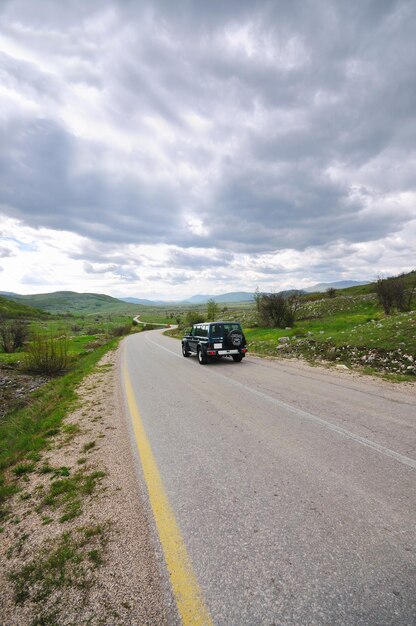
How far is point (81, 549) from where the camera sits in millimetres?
2623

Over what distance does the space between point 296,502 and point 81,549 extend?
211 centimetres

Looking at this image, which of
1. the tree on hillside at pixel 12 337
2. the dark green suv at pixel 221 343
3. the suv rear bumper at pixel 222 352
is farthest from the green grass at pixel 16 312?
the suv rear bumper at pixel 222 352

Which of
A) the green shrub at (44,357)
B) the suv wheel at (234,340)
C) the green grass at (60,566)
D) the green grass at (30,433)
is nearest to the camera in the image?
the green grass at (60,566)

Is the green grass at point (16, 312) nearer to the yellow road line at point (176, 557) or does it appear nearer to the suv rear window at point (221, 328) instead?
the suv rear window at point (221, 328)

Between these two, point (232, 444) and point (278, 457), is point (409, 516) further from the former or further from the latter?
point (232, 444)

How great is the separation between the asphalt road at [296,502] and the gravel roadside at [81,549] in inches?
16.8

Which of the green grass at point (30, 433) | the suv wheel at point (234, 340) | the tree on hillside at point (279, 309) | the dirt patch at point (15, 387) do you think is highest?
the tree on hillside at point (279, 309)

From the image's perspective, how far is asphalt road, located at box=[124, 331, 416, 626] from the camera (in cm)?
203

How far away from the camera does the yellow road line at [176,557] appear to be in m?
1.99

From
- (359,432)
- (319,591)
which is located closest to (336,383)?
(359,432)

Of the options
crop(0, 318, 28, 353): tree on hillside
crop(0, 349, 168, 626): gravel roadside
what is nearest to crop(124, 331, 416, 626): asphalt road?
crop(0, 349, 168, 626): gravel roadside

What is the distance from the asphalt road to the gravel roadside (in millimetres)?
427

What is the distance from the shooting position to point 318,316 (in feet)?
102

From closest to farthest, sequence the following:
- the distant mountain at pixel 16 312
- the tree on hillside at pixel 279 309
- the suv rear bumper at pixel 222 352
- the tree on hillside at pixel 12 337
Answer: the suv rear bumper at pixel 222 352
the tree on hillside at pixel 279 309
the tree on hillside at pixel 12 337
the distant mountain at pixel 16 312
